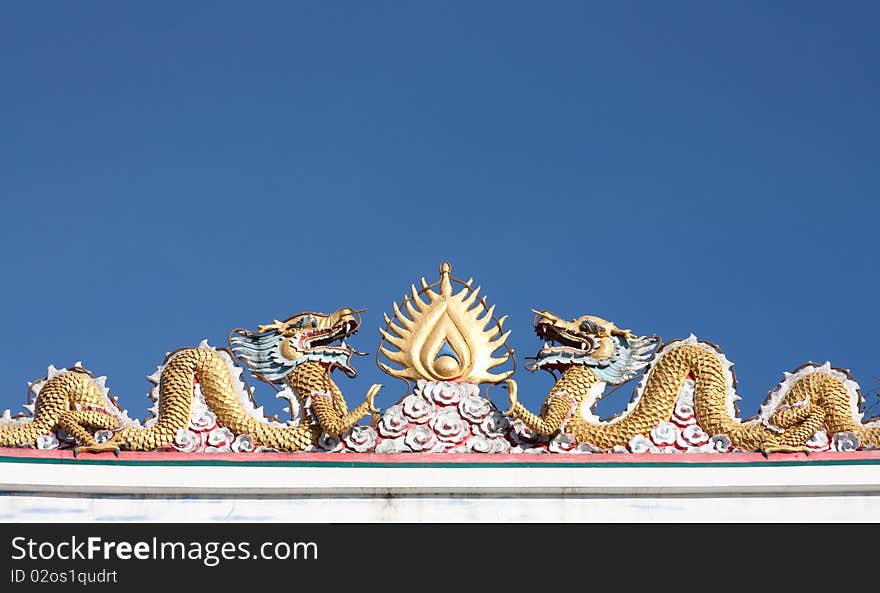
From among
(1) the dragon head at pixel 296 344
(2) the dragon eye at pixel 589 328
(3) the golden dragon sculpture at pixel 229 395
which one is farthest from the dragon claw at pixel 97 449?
(2) the dragon eye at pixel 589 328

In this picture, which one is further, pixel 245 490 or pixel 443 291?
pixel 443 291

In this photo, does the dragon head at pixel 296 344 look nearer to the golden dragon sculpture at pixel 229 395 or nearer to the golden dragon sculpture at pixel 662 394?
the golden dragon sculpture at pixel 229 395

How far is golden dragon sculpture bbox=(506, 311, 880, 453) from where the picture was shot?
476 inches

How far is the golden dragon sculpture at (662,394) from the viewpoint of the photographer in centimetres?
1209

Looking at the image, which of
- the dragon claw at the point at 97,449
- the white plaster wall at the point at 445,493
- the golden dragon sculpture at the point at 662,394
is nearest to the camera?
the white plaster wall at the point at 445,493

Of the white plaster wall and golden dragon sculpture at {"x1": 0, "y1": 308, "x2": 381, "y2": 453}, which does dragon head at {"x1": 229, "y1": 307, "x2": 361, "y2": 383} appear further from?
the white plaster wall

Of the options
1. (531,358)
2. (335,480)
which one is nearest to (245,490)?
(335,480)

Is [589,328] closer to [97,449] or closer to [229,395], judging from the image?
[229,395]

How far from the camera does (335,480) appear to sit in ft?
38.5

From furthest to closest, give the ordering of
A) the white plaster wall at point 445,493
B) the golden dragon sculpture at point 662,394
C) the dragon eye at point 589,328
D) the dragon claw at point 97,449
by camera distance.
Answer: the dragon eye at point 589,328, the golden dragon sculpture at point 662,394, the dragon claw at point 97,449, the white plaster wall at point 445,493

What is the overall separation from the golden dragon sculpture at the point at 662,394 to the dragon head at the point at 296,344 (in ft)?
4.47
